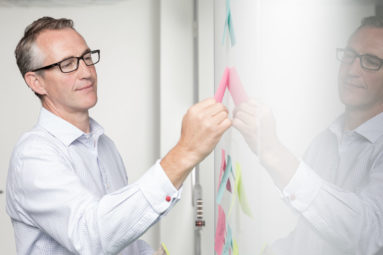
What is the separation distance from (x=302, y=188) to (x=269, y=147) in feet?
0.21

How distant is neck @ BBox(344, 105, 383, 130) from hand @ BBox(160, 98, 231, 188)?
386 mm

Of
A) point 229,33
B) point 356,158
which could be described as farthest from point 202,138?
point 356,158

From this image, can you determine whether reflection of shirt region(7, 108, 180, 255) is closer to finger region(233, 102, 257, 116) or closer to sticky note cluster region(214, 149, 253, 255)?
sticky note cluster region(214, 149, 253, 255)

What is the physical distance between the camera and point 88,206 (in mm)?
776

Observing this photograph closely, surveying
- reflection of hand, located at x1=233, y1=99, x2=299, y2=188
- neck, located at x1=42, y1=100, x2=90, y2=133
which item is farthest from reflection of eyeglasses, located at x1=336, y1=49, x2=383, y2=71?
neck, located at x1=42, y1=100, x2=90, y2=133

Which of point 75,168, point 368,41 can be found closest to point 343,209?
point 368,41

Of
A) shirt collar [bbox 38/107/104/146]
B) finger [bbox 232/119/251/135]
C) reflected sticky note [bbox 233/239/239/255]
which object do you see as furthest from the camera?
shirt collar [bbox 38/107/104/146]

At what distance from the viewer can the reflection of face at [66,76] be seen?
114 centimetres

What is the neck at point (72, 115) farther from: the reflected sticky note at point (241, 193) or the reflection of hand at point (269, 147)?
the reflection of hand at point (269, 147)

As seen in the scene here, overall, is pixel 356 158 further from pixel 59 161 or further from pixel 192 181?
pixel 192 181

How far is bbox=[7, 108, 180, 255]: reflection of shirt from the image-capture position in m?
0.75

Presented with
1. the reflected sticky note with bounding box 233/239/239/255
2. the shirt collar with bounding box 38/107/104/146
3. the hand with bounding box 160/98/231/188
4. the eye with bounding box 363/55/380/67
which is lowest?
the reflected sticky note with bounding box 233/239/239/255

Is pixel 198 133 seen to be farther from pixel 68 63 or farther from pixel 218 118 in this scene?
pixel 68 63

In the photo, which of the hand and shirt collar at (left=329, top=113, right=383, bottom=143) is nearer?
shirt collar at (left=329, top=113, right=383, bottom=143)
